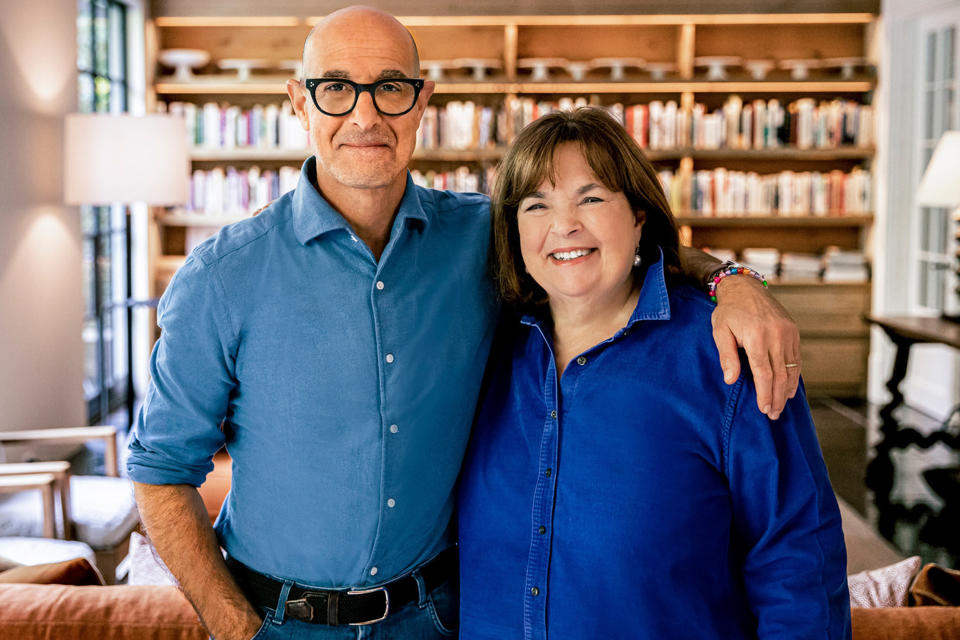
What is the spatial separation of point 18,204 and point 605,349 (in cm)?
395

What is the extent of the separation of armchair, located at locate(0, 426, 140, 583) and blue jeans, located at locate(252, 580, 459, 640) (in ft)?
6.05

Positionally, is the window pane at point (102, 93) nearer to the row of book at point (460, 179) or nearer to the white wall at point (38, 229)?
the white wall at point (38, 229)

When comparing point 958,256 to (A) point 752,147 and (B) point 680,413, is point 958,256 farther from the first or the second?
(B) point 680,413

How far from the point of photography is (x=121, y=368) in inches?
266

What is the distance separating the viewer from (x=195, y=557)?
1.54 meters

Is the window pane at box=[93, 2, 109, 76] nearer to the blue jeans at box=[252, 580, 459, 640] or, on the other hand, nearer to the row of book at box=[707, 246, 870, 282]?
the row of book at box=[707, 246, 870, 282]

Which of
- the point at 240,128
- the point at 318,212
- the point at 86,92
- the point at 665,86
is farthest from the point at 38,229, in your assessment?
the point at 665,86

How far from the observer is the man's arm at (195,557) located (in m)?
1.51

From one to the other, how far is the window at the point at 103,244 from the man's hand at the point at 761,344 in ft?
16.5

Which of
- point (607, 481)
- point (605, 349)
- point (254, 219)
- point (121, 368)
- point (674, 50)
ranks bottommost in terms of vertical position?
point (121, 368)

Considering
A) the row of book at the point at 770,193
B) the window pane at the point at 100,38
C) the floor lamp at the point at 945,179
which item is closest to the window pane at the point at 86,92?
the window pane at the point at 100,38

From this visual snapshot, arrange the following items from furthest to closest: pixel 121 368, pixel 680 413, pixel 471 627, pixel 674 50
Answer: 1. pixel 674 50
2. pixel 121 368
3. pixel 471 627
4. pixel 680 413

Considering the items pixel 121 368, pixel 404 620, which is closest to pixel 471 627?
pixel 404 620

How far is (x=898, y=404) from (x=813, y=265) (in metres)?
2.02
